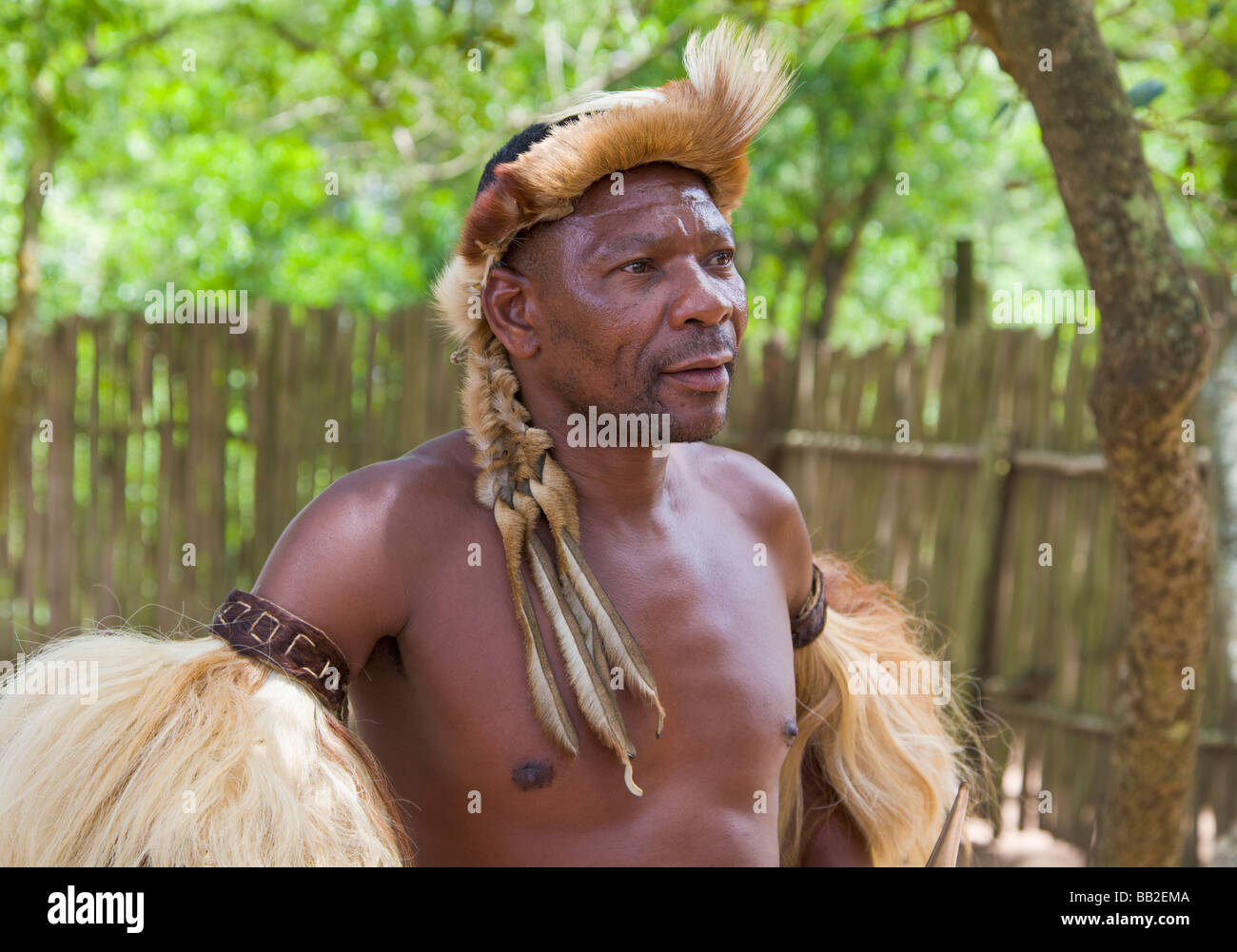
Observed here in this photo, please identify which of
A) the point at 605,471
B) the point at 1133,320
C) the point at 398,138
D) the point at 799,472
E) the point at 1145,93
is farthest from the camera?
the point at 398,138

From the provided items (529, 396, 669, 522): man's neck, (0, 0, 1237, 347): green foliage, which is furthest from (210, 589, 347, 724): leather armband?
(0, 0, 1237, 347): green foliage

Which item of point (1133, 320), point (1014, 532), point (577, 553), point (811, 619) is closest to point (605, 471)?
point (577, 553)

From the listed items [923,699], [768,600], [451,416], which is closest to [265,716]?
[768,600]

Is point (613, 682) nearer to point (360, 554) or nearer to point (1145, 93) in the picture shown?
point (360, 554)

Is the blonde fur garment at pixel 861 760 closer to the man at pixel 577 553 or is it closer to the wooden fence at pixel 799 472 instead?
the man at pixel 577 553

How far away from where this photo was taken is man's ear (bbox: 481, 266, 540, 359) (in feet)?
6.25

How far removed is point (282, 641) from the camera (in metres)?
1.65

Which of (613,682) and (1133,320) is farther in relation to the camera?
(1133,320)

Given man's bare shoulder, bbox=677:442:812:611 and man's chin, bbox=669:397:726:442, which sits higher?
man's chin, bbox=669:397:726:442

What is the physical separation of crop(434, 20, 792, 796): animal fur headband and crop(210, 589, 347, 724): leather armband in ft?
0.93

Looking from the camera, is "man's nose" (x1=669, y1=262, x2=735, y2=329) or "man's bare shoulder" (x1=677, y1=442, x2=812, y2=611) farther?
"man's bare shoulder" (x1=677, y1=442, x2=812, y2=611)

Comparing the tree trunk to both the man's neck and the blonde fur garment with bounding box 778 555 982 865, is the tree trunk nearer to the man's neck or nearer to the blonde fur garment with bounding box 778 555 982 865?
the blonde fur garment with bounding box 778 555 982 865

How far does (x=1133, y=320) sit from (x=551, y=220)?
4.09 ft

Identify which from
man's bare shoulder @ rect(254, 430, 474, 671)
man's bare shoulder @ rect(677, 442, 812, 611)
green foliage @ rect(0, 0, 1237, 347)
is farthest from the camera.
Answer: green foliage @ rect(0, 0, 1237, 347)
